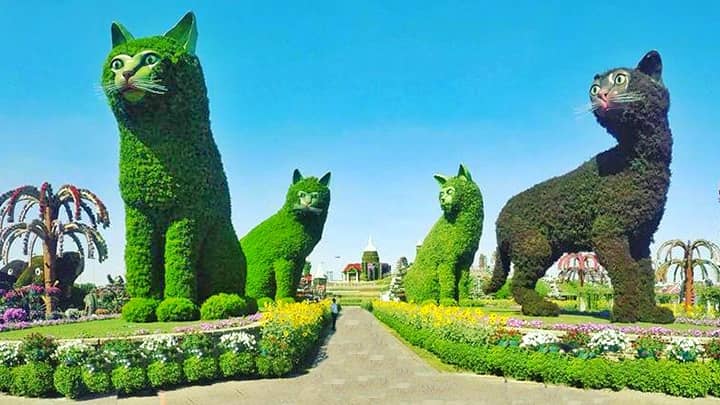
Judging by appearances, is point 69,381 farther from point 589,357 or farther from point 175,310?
point 589,357

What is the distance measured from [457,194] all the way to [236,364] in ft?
32.2

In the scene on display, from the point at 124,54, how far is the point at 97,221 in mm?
12842

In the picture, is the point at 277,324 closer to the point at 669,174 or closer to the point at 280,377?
the point at 280,377

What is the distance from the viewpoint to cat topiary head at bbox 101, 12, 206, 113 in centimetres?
1114

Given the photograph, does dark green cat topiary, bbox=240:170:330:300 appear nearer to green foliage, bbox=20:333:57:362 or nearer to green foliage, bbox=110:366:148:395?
green foliage, bbox=110:366:148:395

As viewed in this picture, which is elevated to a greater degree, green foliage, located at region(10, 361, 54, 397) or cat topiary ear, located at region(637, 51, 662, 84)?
cat topiary ear, located at region(637, 51, 662, 84)

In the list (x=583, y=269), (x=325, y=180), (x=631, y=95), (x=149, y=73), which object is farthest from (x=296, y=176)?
(x=583, y=269)

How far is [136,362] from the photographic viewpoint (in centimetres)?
929

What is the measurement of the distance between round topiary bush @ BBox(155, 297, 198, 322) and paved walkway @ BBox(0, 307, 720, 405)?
86.4 inches

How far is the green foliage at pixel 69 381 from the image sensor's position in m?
8.85

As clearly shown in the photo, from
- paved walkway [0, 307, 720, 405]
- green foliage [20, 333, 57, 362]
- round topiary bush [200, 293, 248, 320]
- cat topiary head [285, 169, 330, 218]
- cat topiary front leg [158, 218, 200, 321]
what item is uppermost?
cat topiary head [285, 169, 330, 218]

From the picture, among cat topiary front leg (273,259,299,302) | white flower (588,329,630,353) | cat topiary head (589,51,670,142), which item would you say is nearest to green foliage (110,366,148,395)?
cat topiary front leg (273,259,299,302)

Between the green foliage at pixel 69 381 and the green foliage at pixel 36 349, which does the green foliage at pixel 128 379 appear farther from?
the green foliage at pixel 36 349

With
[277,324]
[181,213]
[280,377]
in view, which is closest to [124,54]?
[181,213]
